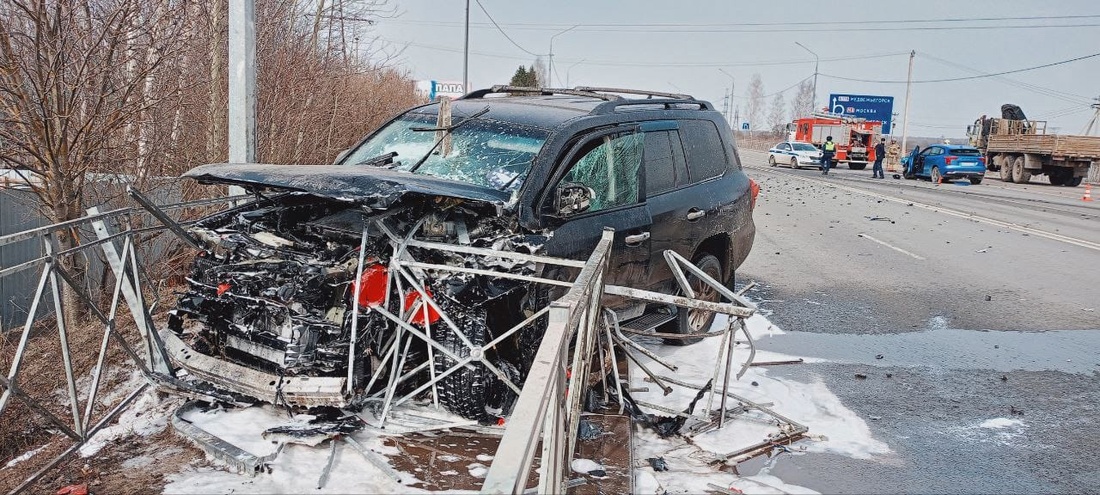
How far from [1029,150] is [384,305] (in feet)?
110

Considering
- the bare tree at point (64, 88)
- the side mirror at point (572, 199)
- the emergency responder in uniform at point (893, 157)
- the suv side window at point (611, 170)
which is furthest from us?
the emergency responder in uniform at point (893, 157)

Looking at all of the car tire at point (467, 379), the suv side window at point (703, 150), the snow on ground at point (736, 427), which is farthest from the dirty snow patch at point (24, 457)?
the suv side window at point (703, 150)

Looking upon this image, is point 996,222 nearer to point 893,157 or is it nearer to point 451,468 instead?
point 451,468

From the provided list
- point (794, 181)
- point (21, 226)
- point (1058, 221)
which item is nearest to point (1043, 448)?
point (21, 226)

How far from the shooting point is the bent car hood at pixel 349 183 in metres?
4.17

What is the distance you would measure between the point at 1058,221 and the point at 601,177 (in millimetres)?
15675

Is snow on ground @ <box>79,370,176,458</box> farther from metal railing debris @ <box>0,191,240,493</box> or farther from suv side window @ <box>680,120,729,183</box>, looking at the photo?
suv side window @ <box>680,120,729,183</box>

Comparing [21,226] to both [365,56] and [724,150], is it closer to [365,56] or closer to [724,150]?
[365,56]

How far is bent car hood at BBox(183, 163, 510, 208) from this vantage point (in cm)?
417

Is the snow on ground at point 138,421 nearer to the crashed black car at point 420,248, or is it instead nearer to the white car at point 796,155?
the crashed black car at point 420,248

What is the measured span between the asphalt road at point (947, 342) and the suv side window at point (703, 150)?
1648 mm

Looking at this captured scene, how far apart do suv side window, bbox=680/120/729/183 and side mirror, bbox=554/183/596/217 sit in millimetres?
1589

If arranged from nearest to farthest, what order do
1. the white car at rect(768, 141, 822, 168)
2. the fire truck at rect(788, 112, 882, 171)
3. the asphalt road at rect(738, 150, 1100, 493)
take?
the asphalt road at rect(738, 150, 1100, 493)
the white car at rect(768, 141, 822, 168)
the fire truck at rect(788, 112, 882, 171)

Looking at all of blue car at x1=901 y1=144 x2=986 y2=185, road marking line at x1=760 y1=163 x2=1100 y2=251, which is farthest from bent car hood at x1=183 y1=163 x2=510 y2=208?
blue car at x1=901 y1=144 x2=986 y2=185
